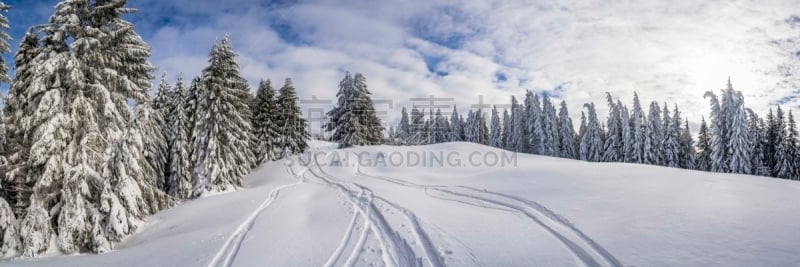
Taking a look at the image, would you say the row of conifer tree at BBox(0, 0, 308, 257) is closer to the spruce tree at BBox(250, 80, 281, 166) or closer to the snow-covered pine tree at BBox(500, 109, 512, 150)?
the spruce tree at BBox(250, 80, 281, 166)

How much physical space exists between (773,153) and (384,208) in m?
56.0

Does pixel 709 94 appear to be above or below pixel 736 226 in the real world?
above

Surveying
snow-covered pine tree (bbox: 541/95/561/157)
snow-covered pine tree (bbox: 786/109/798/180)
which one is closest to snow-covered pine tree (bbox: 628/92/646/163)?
snow-covered pine tree (bbox: 541/95/561/157)

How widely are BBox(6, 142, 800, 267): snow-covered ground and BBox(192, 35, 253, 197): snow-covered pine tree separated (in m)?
5.19

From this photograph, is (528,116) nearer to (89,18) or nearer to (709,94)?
(709,94)

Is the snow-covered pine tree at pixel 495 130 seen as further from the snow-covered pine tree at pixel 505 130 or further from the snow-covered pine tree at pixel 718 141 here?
the snow-covered pine tree at pixel 718 141

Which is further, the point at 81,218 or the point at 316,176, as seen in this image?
the point at 316,176

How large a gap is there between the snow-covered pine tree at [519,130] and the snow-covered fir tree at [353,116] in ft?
102

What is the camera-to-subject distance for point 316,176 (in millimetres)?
26812

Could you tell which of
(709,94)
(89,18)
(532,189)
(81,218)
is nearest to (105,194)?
(81,218)

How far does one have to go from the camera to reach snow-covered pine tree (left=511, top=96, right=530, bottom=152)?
63.9 metres

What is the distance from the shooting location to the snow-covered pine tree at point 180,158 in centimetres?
2609

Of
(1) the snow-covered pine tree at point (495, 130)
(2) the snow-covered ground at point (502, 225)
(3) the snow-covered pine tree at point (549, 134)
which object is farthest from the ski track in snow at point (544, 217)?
(1) the snow-covered pine tree at point (495, 130)

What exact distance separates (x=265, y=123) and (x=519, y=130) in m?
46.6
